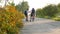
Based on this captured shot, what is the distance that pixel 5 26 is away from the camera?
10148 millimetres

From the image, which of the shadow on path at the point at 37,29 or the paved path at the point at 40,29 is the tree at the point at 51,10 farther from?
the shadow on path at the point at 37,29

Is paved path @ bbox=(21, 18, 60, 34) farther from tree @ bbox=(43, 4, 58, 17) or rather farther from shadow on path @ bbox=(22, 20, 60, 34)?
tree @ bbox=(43, 4, 58, 17)

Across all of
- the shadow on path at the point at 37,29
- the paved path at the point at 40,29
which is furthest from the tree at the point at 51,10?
the shadow on path at the point at 37,29

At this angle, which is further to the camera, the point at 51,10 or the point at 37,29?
the point at 51,10

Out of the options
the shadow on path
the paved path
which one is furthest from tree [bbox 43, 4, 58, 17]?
the shadow on path

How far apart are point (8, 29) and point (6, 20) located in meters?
0.41

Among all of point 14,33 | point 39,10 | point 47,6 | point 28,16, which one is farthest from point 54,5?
point 14,33

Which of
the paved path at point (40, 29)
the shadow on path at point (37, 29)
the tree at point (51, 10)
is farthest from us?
the tree at point (51, 10)

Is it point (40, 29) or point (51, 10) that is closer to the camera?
point (40, 29)

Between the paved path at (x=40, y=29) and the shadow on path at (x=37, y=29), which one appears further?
the shadow on path at (x=37, y=29)

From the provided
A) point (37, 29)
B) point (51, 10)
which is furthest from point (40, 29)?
point (51, 10)

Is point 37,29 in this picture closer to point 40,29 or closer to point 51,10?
point 40,29

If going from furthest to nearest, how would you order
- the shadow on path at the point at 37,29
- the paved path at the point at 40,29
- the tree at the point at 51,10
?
the tree at the point at 51,10, the shadow on path at the point at 37,29, the paved path at the point at 40,29

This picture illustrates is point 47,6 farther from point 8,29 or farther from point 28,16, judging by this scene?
point 8,29
